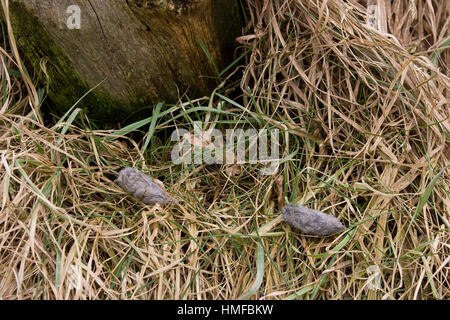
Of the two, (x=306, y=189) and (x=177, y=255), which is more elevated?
(x=306, y=189)

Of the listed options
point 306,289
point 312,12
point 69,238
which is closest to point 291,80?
point 312,12

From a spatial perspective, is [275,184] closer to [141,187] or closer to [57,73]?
[141,187]

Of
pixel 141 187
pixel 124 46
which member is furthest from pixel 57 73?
pixel 141 187

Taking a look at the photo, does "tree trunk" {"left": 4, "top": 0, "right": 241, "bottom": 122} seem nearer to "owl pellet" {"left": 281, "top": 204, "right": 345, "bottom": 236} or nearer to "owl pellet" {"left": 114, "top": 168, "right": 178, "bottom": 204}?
"owl pellet" {"left": 114, "top": 168, "right": 178, "bottom": 204}

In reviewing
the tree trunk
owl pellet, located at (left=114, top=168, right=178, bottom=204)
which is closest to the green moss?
the tree trunk

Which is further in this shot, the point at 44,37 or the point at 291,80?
the point at 291,80
